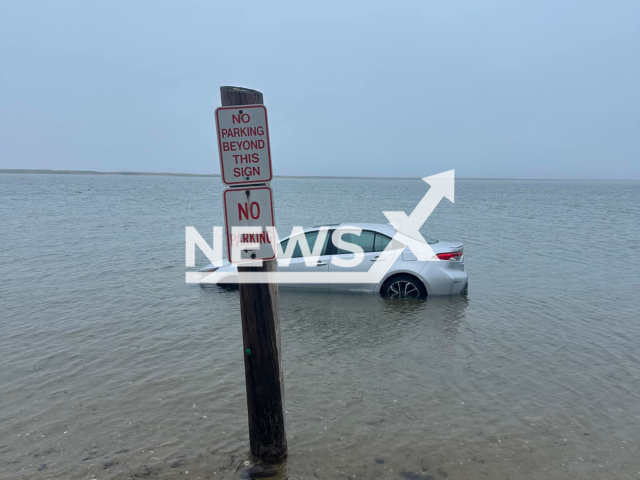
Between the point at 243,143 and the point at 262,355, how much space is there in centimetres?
150

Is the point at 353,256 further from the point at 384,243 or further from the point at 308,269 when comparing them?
the point at 308,269

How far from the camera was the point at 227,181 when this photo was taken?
346 cm

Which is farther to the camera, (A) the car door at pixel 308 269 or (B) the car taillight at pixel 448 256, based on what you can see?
(A) the car door at pixel 308 269

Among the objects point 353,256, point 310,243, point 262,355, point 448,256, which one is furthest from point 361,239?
point 262,355

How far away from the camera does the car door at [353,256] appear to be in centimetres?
897

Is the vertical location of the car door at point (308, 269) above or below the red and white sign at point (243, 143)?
below

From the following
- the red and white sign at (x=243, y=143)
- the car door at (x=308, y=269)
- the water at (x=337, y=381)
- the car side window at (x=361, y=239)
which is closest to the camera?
the red and white sign at (x=243, y=143)

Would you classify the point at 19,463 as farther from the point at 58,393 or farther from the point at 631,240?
the point at 631,240

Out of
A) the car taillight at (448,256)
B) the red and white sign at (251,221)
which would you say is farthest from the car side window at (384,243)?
the red and white sign at (251,221)

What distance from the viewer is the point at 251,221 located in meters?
3.50

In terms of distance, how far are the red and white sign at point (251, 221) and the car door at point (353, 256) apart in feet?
18.3

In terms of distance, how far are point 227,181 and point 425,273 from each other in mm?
5831

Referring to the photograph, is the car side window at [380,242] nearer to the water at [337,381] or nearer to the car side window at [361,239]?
the car side window at [361,239]

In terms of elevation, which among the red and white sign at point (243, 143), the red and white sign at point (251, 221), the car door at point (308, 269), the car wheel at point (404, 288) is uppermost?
the red and white sign at point (243, 143)
